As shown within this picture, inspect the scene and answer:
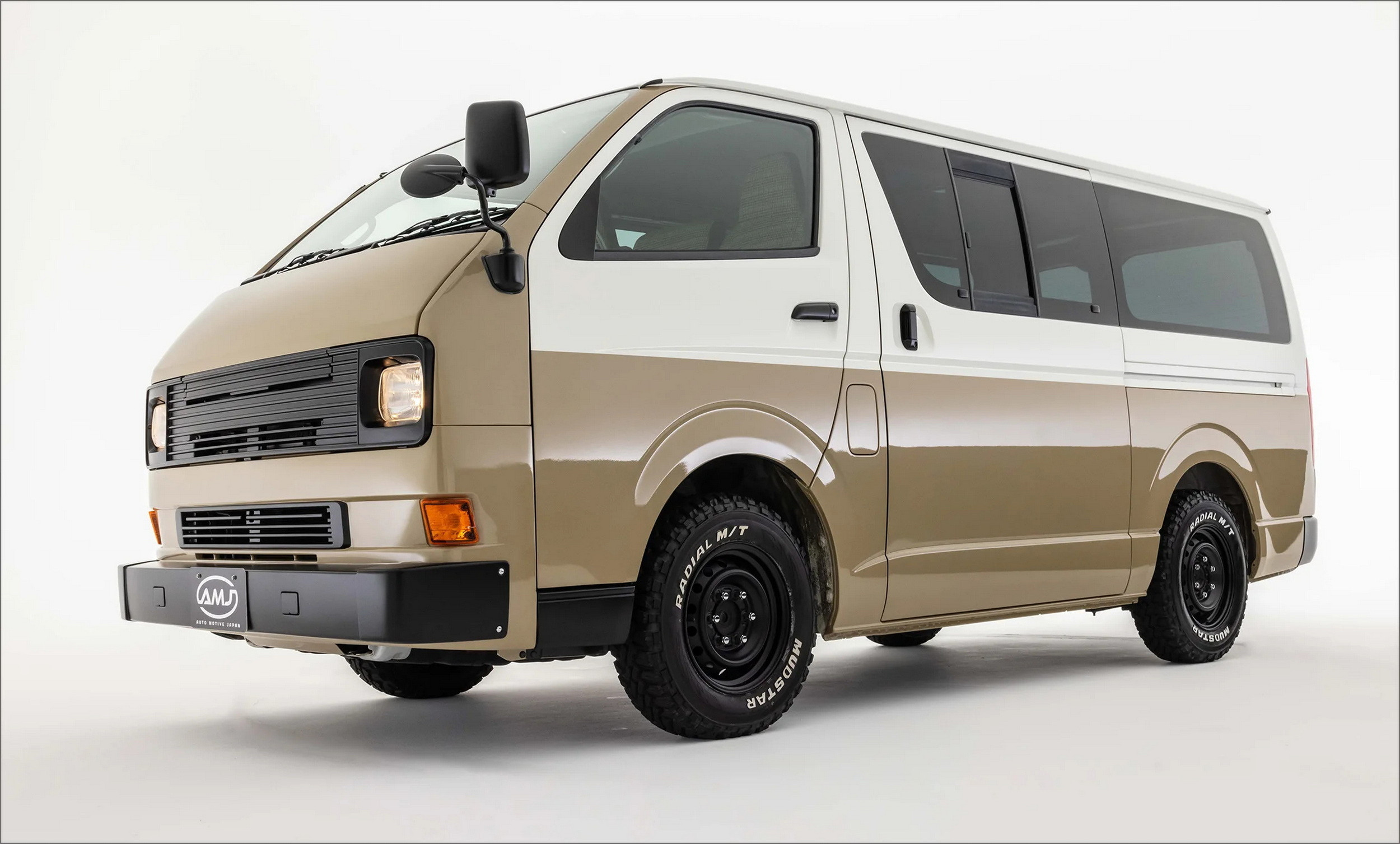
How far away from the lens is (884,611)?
5.43m

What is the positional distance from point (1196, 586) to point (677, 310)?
12.4 ft

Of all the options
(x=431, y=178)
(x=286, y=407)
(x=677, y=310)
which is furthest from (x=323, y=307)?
(x=677, y=310)

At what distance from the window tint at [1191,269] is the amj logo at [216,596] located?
4.49 meters

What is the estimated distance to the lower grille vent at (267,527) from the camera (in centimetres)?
441

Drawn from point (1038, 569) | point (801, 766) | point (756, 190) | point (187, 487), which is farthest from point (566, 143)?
point (1038, 569)

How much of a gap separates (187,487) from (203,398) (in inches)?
13.6

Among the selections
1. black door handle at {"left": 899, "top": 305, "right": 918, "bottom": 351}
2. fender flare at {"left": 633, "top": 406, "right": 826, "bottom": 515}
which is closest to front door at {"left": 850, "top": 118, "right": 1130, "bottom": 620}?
black door handle at {"left": 899, "top": 305, "right": 918, "bottom": 351}

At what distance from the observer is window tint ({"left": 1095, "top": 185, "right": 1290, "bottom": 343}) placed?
7.00m

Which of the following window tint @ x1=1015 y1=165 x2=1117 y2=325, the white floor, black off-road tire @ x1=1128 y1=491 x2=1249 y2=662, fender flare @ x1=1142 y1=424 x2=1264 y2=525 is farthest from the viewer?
black off-road tire @ x1=1128 y1=491 x2=1249 y2=662

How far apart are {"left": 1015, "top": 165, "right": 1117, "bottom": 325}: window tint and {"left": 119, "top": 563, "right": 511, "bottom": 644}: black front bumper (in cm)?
327

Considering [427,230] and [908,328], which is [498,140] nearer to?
[427,230]

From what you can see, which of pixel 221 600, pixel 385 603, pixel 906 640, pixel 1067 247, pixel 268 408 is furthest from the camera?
pixel 906 640

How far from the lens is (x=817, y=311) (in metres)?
5.19

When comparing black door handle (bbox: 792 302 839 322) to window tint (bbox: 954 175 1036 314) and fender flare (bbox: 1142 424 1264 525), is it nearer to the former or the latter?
window tint (bbox: 954 175 1036 314)
